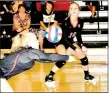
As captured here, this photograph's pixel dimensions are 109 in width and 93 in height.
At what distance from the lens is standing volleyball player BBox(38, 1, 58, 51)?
18.4 feet

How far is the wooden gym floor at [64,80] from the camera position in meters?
3.61

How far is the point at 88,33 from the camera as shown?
20.4 feet

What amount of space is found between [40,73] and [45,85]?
82 centimetres

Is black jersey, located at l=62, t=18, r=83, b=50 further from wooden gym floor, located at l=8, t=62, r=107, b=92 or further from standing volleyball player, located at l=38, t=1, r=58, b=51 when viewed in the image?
standing volleyball player, located at l=38, t=1, r=58, b=51

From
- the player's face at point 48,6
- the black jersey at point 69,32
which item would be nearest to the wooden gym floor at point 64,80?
the black jersey at point 69,32

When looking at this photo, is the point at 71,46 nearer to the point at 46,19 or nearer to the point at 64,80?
the point at 64,80

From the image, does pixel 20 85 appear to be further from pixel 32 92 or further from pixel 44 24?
pixel 44 24

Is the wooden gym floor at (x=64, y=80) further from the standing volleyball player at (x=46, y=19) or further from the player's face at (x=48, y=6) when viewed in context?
the player's face at (x=48, y=6)

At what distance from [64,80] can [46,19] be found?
6.42 ft

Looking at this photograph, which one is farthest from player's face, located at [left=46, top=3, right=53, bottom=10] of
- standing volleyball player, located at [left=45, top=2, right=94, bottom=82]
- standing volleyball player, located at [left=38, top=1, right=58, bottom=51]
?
standing volleyball player, located at [left=45, top=2, right=94, bottom=82]

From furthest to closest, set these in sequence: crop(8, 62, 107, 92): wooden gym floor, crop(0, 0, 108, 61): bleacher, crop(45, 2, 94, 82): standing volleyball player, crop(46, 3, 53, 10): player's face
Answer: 1. crop(0, 0, 108, 61): bleacher
2. crop(46, 3, 53, 10): player's face
3. crop(45, 2, 94, 82): standing volleyball player
4. crop(8, 62, 107, 92): wooden gym floor

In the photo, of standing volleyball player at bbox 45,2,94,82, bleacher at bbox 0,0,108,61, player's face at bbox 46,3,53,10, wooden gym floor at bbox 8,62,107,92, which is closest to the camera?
wooden gym floor at bbox 8,62,107,92

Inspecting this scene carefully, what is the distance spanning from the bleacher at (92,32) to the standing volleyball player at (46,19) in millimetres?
119

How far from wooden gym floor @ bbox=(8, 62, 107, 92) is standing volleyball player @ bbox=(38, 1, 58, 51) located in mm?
702
